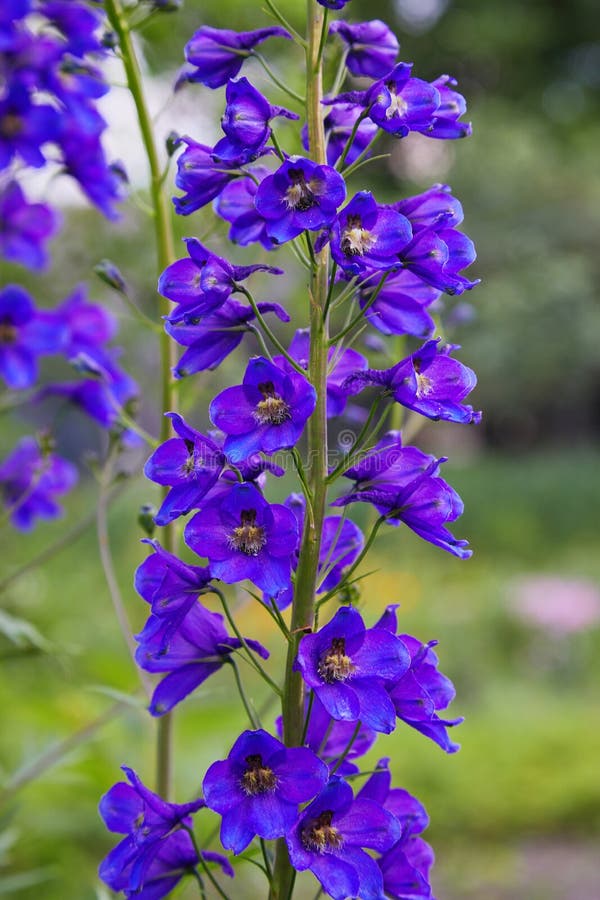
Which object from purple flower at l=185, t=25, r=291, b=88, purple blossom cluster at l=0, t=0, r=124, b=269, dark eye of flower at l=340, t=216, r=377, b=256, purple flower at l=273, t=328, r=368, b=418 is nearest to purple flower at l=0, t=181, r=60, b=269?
purple blossom cluster at l=0, t=0, r=124, b=269

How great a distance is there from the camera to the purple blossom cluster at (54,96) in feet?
7.32

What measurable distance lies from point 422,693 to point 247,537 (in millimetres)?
304

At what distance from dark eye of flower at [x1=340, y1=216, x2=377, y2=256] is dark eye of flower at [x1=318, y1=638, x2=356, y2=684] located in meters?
0.48

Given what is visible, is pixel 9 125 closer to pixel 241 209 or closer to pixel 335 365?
pixel 241 209

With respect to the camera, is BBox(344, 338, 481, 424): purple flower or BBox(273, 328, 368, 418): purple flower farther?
BBox(273, 328, 368, 418): purple flower

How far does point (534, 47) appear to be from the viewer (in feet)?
57.6

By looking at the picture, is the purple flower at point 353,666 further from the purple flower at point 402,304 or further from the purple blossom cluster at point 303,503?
the purple flower at point 402,304

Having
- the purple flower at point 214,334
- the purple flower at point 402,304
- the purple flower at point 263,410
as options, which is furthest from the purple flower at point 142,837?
the purple flower at point 402,304

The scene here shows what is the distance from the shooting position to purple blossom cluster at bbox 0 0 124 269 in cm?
223

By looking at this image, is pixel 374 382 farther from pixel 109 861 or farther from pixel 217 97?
pixel 217 97

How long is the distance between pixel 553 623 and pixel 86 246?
4.36 m

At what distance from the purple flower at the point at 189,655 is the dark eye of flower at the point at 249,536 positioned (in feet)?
0.42

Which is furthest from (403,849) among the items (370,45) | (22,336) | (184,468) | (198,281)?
(22,336)

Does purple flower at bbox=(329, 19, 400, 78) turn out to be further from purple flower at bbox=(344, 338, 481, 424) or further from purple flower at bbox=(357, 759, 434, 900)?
purple flower at bbox=(357, 759, 434, 900)
